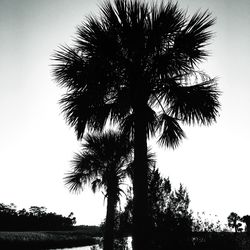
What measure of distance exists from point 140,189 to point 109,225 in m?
6.38

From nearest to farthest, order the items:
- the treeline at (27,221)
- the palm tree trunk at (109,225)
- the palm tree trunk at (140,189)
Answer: the palm tree trunk at (140,189)
the palm tree trunk at (109,225)
the treeline at (27,221)

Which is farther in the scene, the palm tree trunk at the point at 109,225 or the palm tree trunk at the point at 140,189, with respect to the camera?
the palm tree trunk at the point at 109,225

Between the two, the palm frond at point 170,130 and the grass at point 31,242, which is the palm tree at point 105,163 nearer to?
the palm frond at point 170,130

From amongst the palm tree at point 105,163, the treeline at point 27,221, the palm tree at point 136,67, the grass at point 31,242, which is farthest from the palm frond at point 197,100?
the treeline at point 27,221

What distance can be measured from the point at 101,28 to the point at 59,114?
8.07 feet

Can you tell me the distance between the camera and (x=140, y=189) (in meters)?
5.44

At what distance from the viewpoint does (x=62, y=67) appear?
680cm

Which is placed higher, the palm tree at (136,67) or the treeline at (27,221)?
the palm tree at (136,67)

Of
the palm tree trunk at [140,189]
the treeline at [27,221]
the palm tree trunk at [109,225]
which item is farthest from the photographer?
the treeline at [27,221]

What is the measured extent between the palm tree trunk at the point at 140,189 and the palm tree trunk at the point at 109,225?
20.3 ft

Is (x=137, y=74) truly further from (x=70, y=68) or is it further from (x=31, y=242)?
(x=31, y=242)

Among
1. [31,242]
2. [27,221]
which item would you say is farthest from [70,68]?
[27,221]

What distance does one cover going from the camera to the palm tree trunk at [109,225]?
35.3 ft

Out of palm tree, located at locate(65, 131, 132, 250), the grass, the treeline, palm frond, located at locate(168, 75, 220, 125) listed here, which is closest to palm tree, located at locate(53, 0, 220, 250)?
palm frond, located at locate(168, 75, 220, 125)
